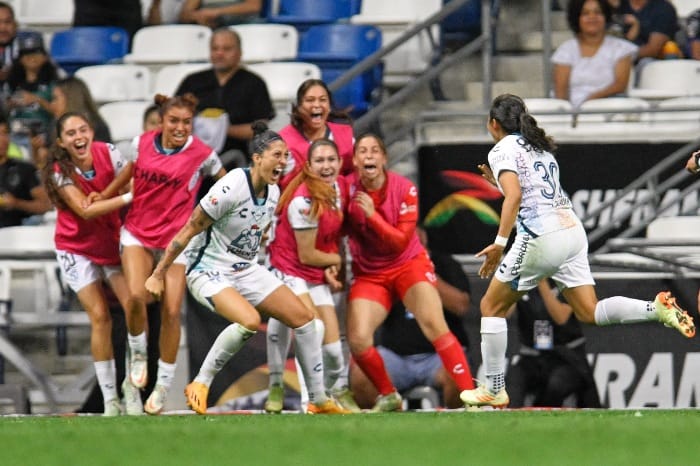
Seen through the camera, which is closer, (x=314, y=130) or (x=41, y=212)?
(x=314, y=130)

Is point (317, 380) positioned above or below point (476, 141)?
below

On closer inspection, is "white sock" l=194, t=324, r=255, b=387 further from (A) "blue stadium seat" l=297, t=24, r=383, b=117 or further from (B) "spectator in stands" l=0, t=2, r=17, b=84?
(B) "spectator in stands" l=0, t=2, r=17, b=84

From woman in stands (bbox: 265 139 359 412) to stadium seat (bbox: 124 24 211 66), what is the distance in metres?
3.79

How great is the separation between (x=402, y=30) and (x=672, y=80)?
2.46 meters

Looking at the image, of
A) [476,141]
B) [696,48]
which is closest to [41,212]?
[476,141]

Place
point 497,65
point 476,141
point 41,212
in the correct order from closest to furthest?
point 476,141
point 41,212
point 497,65

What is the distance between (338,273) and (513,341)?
1.35m

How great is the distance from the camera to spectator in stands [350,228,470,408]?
35.1 feet

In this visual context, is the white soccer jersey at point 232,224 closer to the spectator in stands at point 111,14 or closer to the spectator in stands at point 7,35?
the spectator in stands at point 7,35

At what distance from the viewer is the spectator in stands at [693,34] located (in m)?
12.4

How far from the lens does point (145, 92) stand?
1352 centimetres

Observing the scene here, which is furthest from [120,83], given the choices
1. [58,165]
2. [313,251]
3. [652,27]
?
[652,27]

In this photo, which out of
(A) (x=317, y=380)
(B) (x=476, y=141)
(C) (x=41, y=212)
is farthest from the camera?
(C) (x=41, y=212)

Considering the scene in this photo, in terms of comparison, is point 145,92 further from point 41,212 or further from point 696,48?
point 696,48
